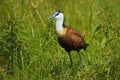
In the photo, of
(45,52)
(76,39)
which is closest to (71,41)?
(76,39)

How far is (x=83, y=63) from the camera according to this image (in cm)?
773

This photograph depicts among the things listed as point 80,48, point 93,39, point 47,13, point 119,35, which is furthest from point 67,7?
point 119,35

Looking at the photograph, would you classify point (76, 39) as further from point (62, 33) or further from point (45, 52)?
point (45, 52)

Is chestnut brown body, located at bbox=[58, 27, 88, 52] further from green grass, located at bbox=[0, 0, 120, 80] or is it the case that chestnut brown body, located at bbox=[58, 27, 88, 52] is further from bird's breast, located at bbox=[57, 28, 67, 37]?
green grass, located at bbox=[0, 0, 120, 80]

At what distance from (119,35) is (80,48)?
2.78 ft

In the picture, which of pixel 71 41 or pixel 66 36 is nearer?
pixel 66 36

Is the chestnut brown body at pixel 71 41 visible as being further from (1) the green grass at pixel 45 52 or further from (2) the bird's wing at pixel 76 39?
(1) the green grass at pixel 45 52

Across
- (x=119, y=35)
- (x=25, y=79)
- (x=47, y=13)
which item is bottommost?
(x=25, y=79)

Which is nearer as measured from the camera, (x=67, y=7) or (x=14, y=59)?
(x=14, y=59)

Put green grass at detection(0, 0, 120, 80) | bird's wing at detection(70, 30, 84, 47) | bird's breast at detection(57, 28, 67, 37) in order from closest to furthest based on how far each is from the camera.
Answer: green grass at detection(0, 0, 120, 80) < bird's breast at detection(57, 28, 67, 37) < bird's wing at detection(70, 30, 84, 47)

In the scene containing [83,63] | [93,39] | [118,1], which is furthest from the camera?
[118,1]

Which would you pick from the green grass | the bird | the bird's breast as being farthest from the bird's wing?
the green grass

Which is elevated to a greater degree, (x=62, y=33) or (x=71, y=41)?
(x=62, y=33)

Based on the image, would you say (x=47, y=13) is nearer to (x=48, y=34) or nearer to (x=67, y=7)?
(x=67, y=7)
